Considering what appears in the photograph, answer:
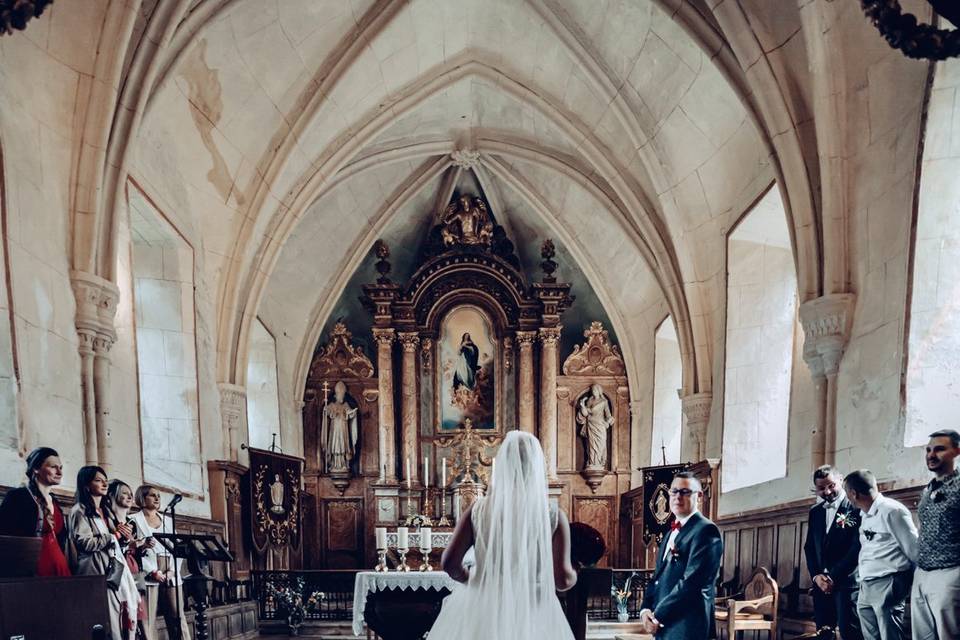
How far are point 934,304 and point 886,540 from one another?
2285 millimetres

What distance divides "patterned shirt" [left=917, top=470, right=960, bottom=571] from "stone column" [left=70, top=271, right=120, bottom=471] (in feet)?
19.7

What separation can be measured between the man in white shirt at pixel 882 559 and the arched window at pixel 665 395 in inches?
399

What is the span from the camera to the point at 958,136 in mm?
6891

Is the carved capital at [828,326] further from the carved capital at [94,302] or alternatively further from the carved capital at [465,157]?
the carved capital at [465,157]

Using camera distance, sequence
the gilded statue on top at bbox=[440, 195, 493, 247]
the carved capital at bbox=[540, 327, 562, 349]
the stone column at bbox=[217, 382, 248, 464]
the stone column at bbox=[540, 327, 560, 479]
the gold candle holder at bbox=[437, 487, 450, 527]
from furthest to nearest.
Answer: the gilded statue on top at bbox=[440, 195, 493, 247] < the carved capital at bbox=[540, 327, 562, 349] < the stone column at bbox=[540, 327, 560, 479] < the gold candle holder at bbox=[437, 487, 450, 527] < the stone column at bbox=[217, 382, 248, 464]

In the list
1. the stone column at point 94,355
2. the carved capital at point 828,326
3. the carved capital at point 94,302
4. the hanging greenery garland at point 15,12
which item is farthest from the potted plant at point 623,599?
the hanging greenery garland at point 15,12

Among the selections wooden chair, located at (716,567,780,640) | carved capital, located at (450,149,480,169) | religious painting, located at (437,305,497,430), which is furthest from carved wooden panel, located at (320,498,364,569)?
wooden chair, located at (716,567,780,640)

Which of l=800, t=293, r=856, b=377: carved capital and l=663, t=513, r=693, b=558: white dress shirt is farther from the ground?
l=800, t=293, r=856, b=377: carved capital

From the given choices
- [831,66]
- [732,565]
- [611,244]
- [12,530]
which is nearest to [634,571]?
[732,565]

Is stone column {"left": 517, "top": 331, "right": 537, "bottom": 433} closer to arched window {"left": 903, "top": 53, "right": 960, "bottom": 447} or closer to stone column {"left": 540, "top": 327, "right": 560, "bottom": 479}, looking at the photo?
stone column {"left": 540, "top": 327, "right": 560, "bottom": 479}

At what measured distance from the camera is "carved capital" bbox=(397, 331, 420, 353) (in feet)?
54.7

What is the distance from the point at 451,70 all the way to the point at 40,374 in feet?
26.7

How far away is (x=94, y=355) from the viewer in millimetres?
8133

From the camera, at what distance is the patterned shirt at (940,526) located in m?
4.82
